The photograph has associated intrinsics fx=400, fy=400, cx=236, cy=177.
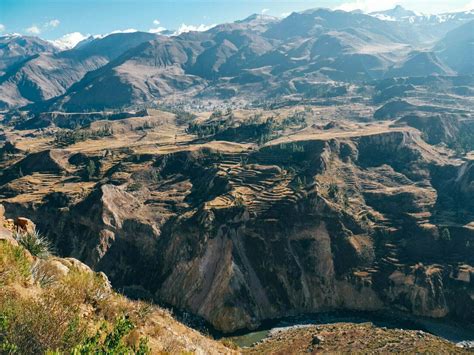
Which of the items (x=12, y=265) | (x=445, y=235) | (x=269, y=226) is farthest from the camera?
(x=269, y=226)

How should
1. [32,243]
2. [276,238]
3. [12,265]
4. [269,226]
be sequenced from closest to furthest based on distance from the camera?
[12,265]
[32,243]
[276,238]
[269,226]

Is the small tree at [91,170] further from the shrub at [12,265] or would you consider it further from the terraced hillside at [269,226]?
the shrub at [12,265]

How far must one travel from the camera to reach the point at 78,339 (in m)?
18.6

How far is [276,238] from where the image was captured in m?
107

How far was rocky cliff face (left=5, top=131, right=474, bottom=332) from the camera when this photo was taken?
95438 mm

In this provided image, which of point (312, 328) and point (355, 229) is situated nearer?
point (312, 328)

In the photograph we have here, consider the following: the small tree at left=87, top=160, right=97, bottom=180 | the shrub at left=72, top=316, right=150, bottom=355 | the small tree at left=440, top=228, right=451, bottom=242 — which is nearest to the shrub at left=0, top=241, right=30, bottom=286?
the shrub at left=72, top=316, right=150, bottom=355

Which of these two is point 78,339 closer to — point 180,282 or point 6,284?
point 6,284

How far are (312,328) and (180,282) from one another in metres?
33.8

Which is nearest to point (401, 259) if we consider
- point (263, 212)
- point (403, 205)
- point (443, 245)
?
point (443, 245)

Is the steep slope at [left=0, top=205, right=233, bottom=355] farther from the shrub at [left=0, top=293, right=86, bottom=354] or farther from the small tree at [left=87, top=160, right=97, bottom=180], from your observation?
the small tree at [left=87, top=160, right=97, bottom=180]

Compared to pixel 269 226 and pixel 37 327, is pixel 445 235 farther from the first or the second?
pixel 37 327

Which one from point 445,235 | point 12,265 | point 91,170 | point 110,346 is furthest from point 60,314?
point 91,170

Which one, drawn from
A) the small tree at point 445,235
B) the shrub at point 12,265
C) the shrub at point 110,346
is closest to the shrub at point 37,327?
the shrub at point 110,346
